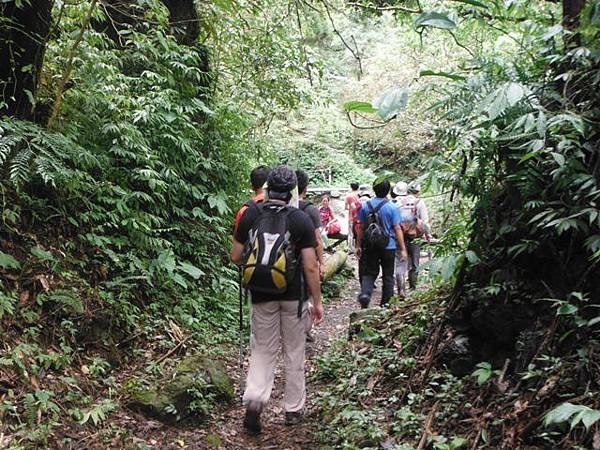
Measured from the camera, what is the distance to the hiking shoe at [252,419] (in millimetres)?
4391

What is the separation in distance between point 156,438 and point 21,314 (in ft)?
5.23

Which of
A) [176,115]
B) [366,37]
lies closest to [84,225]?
[176,115]

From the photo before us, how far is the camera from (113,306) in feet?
18.1

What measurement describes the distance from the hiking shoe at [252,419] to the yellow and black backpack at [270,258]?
973 millimetres

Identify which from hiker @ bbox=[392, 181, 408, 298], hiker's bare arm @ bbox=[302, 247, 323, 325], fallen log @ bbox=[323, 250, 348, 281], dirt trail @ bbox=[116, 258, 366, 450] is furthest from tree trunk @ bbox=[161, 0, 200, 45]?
dirt trail @ bbox=[116, 258, 366, 450]

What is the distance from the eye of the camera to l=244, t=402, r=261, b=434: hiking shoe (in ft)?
14.4

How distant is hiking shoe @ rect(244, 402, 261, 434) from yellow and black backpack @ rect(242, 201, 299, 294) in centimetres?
97

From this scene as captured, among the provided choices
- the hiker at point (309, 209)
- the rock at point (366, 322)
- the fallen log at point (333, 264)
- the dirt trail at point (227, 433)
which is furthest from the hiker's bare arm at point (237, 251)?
the fallen log at point (333, 264)

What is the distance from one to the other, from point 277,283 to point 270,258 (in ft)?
0.67

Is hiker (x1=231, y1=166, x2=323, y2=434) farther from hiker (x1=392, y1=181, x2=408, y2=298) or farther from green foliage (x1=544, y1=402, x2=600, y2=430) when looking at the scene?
hiker (x1=392, y1=181, x2=408, y2=298)

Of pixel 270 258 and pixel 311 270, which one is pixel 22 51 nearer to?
pixel 270 258

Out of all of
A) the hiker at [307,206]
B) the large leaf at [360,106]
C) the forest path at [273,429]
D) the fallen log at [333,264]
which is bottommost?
the fallen log at [333,264]

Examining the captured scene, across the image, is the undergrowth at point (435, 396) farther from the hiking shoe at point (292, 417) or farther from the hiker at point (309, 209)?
the hiker at point (309, 209)

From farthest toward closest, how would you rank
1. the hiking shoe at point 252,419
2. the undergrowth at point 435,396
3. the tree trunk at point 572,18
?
the hiking shoe at point 252,419 < the tree trunk at point 572,18 < the undergrowth at point 435,396
